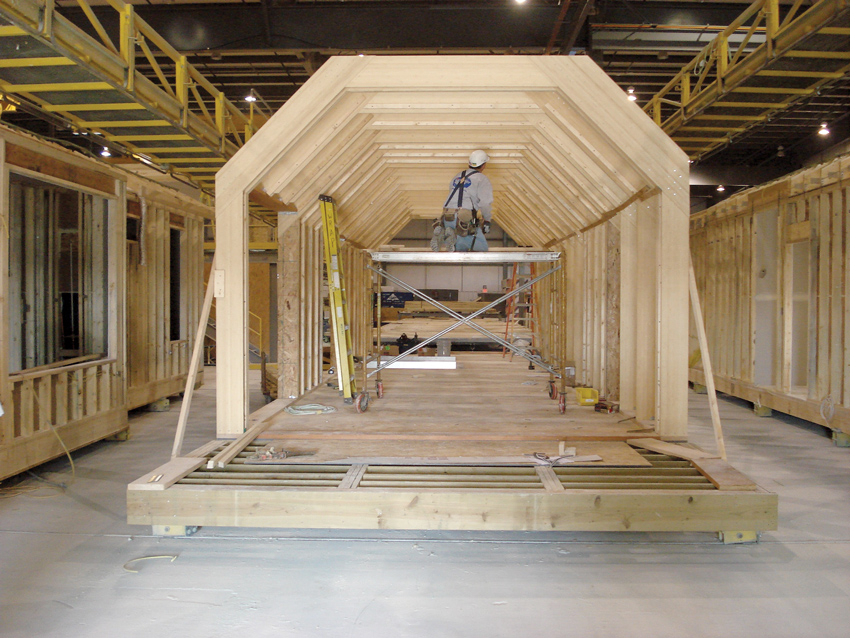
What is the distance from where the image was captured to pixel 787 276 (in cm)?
850

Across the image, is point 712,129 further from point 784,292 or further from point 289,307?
point 289,307

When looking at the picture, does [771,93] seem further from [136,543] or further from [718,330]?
[136,543]

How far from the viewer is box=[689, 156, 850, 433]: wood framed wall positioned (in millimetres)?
7285

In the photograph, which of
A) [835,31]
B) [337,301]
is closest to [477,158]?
[337,301]

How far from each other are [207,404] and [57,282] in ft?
10.8

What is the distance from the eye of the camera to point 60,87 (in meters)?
5.86

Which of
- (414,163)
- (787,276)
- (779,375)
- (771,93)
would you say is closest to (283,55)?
(414,163)

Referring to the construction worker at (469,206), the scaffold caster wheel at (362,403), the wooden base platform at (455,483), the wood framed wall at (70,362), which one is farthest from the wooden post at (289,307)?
the wood framed wall at (70,362)

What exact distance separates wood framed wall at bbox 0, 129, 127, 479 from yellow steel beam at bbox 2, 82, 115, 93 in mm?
624

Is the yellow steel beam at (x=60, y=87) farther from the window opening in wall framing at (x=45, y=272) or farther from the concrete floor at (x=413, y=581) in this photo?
the concrete floor at (x=413, y=581)

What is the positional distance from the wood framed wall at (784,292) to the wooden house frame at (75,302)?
917cm

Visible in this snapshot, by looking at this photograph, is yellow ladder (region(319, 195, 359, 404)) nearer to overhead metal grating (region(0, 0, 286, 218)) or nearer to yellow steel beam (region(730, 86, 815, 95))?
overhead metal grating (region(0, 0, 286, 218))

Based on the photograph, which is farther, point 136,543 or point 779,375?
point 779,375

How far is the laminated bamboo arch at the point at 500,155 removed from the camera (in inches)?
198
